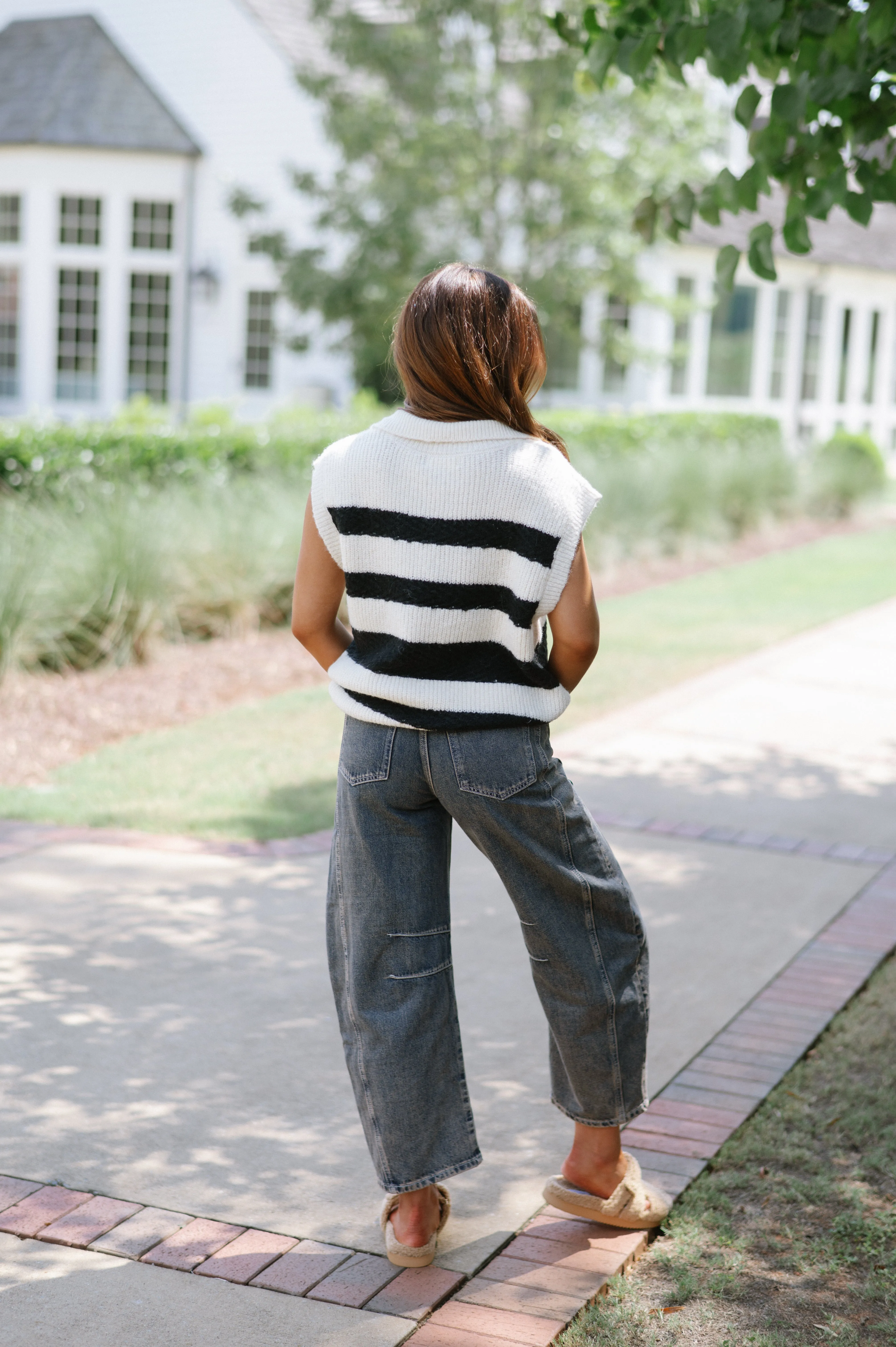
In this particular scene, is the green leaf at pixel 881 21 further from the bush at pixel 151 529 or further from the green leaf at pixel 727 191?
the bush at pixel 151 529

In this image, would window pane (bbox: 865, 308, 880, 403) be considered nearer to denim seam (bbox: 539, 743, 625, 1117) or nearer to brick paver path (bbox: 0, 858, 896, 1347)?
brick paver path (bbox: 0, 858, 896, 1347)

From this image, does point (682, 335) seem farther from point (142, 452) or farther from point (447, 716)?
point (447, 716)

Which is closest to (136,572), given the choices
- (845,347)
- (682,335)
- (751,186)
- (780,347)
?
(751,186)

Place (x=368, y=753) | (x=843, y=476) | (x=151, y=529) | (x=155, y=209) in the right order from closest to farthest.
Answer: (x=368, y=753), (x=151, y=529), (x=843, y=476), (x=155, y=209)

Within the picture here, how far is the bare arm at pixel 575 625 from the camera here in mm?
2645

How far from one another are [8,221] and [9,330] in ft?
5.43

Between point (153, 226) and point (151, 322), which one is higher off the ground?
point (153, 226)

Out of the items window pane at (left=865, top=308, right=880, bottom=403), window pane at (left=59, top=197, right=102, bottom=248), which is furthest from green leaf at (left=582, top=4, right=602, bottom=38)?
window pane at (left=865, top=308, right=880, bottom=403)

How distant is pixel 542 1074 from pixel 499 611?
1.59m

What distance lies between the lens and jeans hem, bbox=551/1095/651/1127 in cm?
291

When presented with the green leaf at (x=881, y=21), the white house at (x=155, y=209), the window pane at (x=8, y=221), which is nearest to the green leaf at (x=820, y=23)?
the green leaf at (x=881, y=21)

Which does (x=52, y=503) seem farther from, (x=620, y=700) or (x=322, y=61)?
(x=322, y=61)

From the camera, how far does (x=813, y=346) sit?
90.1 ft

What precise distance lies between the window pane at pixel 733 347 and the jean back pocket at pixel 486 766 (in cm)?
2400
